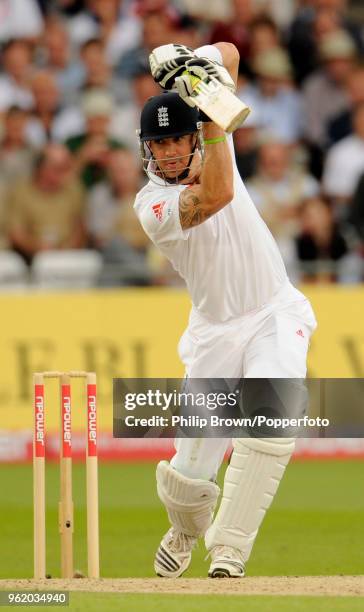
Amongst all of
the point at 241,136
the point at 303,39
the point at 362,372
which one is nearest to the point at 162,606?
the point at 362,372

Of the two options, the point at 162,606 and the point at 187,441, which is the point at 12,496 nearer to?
the point at 187,441

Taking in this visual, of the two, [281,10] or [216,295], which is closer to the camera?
[216,295]

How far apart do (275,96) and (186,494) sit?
726 cm

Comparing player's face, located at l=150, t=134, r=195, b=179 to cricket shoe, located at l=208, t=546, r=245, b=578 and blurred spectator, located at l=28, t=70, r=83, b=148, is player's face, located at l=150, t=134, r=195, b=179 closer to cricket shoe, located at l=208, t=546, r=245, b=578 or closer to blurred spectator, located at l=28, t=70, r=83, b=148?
cricket shoe, located at l=208, t=546, r=245, b=578

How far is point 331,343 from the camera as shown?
11.6m

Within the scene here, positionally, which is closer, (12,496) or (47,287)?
(12,496)

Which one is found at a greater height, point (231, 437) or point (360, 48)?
point (360, 48)

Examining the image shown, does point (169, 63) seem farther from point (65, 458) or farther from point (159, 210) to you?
point (65, 458)

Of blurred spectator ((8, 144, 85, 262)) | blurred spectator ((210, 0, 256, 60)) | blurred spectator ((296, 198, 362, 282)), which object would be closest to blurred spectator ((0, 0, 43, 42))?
blurred spectator ((210, 0, 256, 60))

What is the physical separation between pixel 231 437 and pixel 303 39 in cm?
774

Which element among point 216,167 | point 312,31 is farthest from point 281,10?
point 216,167

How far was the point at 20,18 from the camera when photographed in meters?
13.8

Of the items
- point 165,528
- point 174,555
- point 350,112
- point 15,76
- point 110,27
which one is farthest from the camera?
point 110,27

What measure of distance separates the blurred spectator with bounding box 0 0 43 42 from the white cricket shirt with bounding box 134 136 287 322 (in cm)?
771
